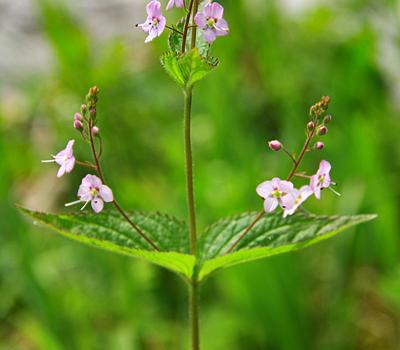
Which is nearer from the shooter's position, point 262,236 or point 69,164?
point 69,164

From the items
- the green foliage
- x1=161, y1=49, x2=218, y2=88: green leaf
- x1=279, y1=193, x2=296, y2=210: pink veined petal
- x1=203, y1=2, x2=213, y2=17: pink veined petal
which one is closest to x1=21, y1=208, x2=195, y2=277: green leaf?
the green foliage

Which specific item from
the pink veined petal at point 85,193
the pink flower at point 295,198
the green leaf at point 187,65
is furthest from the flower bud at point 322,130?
the pink veined petal at point 85,193

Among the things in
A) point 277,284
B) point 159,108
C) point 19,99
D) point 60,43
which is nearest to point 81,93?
point 60,43

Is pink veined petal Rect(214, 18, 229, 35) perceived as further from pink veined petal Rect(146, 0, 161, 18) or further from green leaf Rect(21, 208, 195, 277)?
green leaf Rect(21, 208, 195, 277)

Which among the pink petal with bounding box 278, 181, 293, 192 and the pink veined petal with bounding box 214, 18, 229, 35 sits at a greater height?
the pink veined petal with bounding box 214, 18, 229, 35

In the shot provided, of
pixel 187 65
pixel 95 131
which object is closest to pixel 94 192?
pixel 95 131

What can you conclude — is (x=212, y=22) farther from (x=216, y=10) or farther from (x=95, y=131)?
(x=95, y=131)
